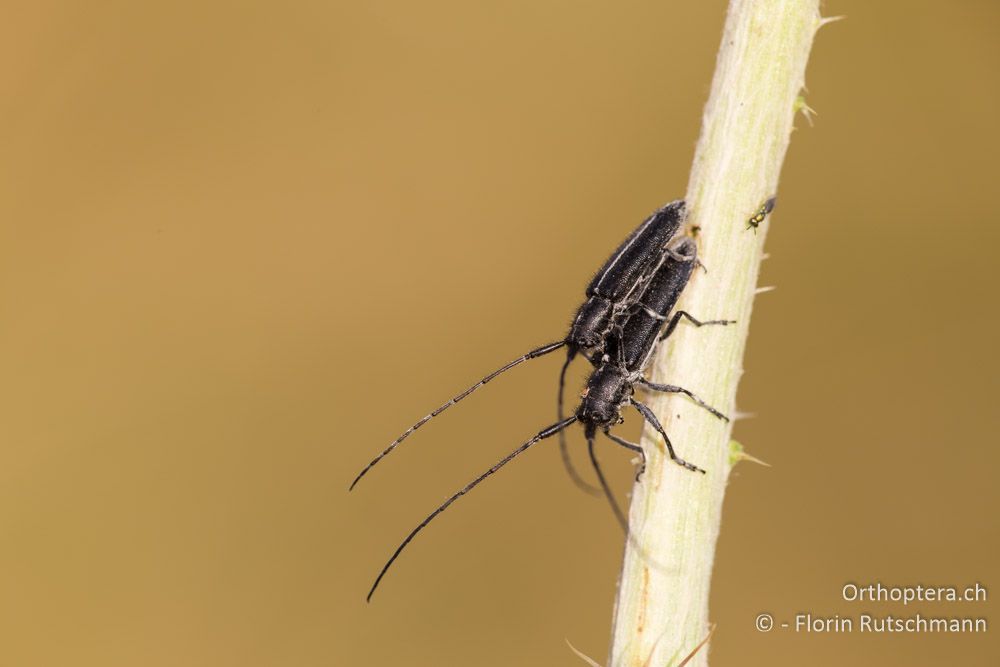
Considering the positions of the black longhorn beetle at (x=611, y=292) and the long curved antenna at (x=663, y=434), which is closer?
the long curved antenna at (x=663, y=434)

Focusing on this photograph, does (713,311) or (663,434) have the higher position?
Result: (713,311)

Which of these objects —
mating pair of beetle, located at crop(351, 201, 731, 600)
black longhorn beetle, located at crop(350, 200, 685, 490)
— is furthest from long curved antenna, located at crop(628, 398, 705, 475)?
black longhorn beetle, located at crop(350, 200, 685, 490)

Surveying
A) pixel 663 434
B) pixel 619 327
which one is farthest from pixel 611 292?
pixel 663 434

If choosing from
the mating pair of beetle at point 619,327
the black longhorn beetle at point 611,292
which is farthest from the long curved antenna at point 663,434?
the black longhorn beetle at point 611,292

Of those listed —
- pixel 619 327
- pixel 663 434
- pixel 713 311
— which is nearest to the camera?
pixel 713 311

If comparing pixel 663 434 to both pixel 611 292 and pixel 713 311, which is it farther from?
pixel 611 292

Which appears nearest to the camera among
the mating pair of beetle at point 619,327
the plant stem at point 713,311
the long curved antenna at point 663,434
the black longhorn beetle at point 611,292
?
the plant stem at point 713,311

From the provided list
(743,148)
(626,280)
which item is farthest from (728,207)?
(626,280)

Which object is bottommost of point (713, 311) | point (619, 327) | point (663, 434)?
point (663, 434)

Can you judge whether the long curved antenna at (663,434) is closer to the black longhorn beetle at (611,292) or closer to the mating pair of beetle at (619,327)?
the mating pair of beetle at (619,327)

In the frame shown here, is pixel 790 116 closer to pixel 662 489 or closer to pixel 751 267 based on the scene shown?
pixel 751 267
